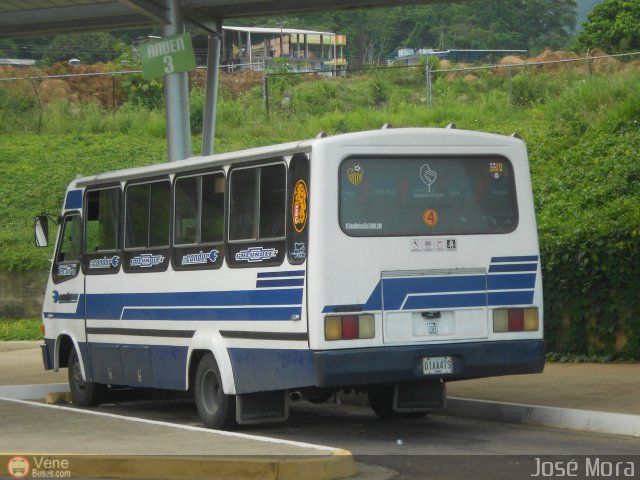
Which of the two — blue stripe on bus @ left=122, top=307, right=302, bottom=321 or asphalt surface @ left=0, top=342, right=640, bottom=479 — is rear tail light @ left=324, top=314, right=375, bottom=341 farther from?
asphalt surface @ left=0, top=342, right=640, bottom=479

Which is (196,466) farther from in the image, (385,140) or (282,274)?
(385,140)

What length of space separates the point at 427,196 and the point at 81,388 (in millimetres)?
6078

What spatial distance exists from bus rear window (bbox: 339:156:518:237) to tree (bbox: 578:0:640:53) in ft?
131

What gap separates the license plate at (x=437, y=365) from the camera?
37.3ft

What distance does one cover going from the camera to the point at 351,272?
11.2 metres

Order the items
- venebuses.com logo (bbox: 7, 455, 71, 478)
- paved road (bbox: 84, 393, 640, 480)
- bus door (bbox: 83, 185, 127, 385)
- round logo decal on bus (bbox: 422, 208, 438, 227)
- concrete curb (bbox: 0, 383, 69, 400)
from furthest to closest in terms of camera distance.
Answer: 1. concrete curb (bbox: 0, 383, 69, 400)
2. bus door (bbox: 83, 185, 127, 385)
3. round logo decal on bus (bbox: 422, 208, 438, 227)
4. paved road (bbox: 84, 393, 640, 480)
5. venebuses.com logo (bbox: 7, 455, 71, 478)

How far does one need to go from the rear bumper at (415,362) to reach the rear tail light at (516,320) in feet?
0.41

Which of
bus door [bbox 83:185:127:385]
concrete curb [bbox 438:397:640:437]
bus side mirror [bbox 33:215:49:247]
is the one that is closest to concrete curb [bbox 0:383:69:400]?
bus door [bbox 83:185:127:385]

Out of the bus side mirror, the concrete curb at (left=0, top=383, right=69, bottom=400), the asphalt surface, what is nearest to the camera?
the asphalt surface

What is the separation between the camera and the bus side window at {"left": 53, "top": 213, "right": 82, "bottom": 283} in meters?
15.6

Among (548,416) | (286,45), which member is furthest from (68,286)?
(286,45)

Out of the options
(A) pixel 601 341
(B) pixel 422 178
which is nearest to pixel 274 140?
(A) pixel 601 341

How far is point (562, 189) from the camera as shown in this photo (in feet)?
68.8

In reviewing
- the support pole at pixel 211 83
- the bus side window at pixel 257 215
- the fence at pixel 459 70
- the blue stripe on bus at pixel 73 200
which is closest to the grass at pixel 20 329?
the support pole at pixel 211 83
